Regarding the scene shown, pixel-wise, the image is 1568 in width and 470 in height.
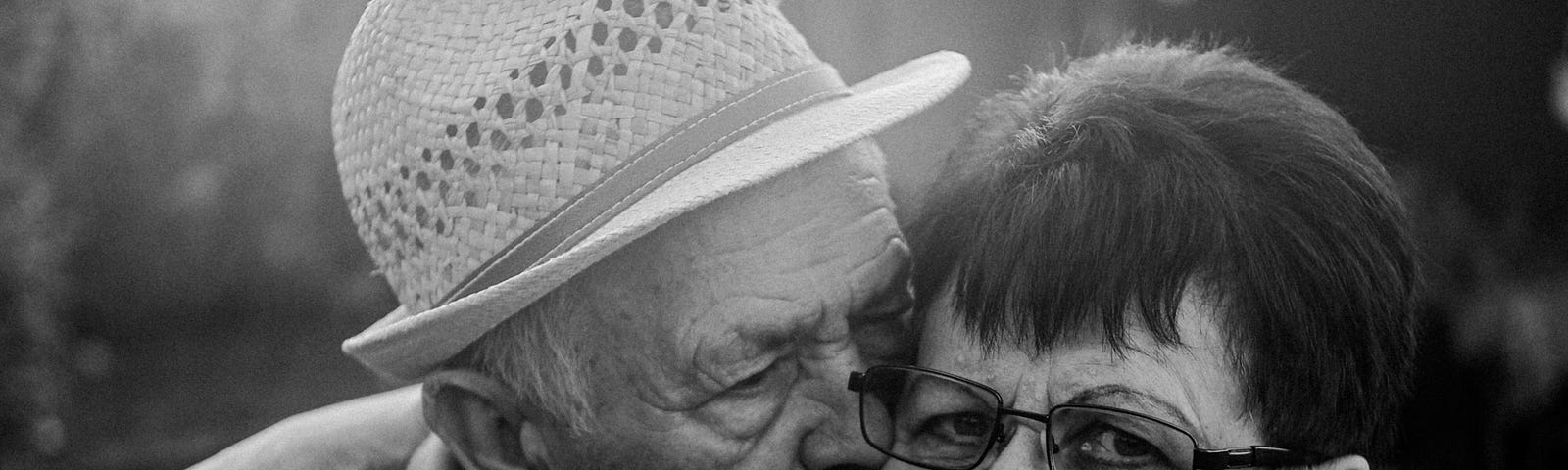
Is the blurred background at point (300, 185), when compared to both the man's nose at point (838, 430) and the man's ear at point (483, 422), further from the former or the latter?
the man's ear at point (483, 422)

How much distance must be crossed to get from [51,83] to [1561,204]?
17.1 feet

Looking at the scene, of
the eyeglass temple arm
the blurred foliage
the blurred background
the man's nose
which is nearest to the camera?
the eyeglass temple arm

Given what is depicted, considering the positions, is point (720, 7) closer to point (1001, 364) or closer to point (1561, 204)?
point (1001, 364)

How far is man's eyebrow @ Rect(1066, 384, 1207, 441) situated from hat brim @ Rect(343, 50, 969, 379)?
1.80 ft

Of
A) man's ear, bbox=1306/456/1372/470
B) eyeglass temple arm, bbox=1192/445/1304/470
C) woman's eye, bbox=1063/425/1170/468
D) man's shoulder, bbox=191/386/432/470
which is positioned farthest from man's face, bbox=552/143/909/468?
man's shoulder, bbox=191/386/432/470

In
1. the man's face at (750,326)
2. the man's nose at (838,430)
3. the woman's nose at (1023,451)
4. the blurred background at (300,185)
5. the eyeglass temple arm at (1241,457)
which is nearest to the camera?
the eyeglass temple arm at (1241,457)

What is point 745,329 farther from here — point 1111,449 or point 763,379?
point 1111,449

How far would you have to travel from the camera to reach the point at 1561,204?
141 inches

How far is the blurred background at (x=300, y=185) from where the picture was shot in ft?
11.8

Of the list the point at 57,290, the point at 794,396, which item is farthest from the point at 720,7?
the point at 57,290

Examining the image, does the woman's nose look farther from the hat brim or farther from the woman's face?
the hat brim

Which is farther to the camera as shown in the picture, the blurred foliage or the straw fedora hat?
the blurred foliage

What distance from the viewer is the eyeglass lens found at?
6.12 feet

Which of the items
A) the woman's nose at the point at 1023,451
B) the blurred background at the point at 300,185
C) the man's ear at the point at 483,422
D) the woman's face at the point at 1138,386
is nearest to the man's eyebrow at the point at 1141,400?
the woman's face at the point at 1138,386
